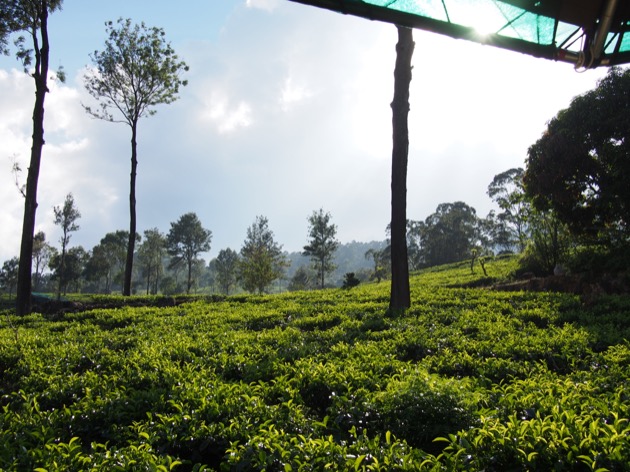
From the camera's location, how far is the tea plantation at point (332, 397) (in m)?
3.04

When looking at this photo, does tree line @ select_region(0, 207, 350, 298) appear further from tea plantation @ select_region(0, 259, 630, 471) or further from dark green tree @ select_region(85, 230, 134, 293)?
tea plantation @ select_region(0, 259, 630, 471)

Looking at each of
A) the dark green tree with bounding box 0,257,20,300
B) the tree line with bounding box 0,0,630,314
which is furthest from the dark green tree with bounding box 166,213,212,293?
the tree line with bounding box 0,0,630,314

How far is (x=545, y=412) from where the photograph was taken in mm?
3578

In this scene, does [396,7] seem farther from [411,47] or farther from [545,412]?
[411,47]

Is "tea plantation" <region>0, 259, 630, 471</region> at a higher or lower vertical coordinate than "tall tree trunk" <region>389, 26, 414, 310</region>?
lower

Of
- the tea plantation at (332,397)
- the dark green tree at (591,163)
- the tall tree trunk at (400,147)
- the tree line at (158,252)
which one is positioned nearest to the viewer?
the tea plantation at (332,397)

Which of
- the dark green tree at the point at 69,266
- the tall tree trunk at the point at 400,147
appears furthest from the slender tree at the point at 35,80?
the dark green tree at the point at 69,266

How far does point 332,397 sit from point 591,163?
1531 cm

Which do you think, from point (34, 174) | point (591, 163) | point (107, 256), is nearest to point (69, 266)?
point (107, 256)

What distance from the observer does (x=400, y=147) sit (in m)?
10.8

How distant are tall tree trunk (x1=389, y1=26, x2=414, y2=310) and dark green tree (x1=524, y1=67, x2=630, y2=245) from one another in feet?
26.9

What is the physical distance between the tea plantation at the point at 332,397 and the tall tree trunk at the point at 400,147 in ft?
8.64

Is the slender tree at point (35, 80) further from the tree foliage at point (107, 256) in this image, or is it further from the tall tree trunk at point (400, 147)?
the tree foliage at point (107, 256)

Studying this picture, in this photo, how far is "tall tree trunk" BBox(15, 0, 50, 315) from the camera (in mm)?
12812
